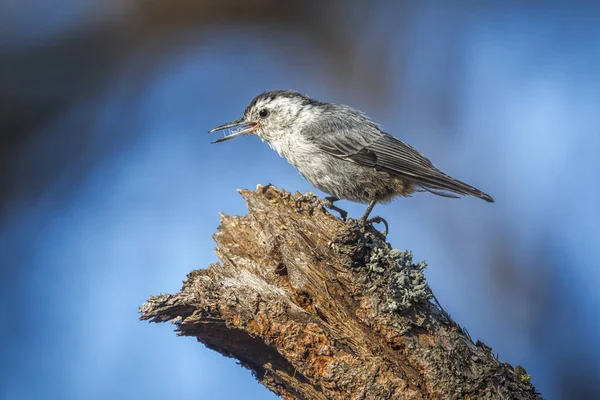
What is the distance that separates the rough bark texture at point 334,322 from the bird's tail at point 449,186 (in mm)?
763

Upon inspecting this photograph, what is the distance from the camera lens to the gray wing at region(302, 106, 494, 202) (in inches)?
→ 138

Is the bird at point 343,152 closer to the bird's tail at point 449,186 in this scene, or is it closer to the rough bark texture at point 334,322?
the bird's tail at point 449,186

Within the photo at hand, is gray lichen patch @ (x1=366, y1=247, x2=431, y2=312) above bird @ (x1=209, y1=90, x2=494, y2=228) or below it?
below

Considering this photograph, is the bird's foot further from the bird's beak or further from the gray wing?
the bird's beak

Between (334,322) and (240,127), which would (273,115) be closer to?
(240,127)

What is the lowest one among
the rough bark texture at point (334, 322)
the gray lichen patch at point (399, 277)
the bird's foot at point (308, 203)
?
the rough bark texture at point (334, 322)

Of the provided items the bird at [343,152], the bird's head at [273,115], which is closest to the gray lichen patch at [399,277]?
the bird at [343,152]

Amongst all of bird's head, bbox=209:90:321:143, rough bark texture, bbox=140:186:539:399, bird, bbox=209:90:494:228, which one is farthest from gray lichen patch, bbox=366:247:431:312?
bird's head, bbox=209:90:321:143

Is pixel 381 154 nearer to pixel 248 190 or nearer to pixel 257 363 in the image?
pixel 248 190

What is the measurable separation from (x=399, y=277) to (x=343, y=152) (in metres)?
1.31

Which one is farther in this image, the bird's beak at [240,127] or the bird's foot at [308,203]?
the bird's beak at [240,127]

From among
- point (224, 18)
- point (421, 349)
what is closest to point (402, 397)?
point (421, 349)

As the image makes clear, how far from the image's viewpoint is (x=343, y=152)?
12.2ft

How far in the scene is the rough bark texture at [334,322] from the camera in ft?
7.71
